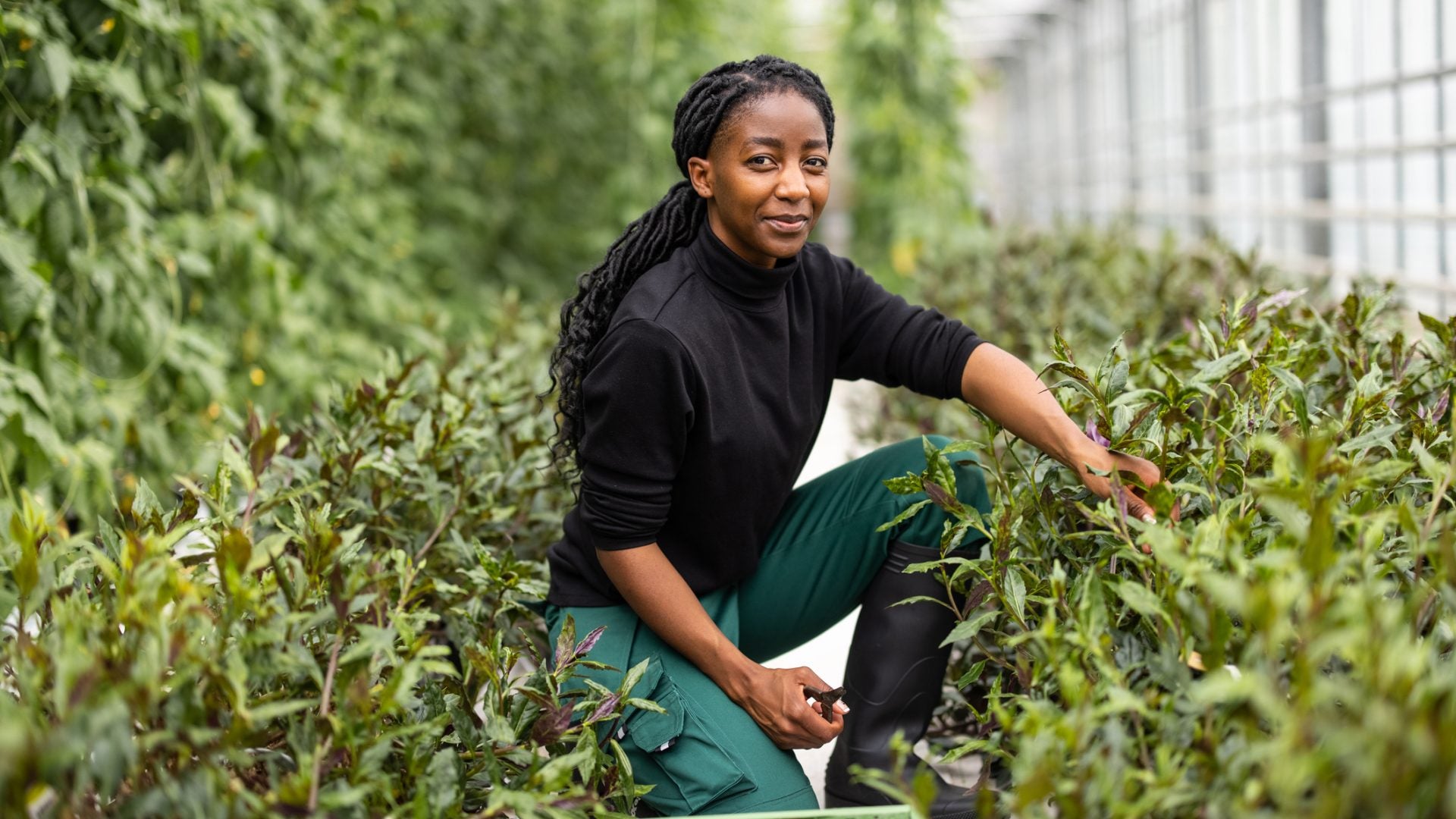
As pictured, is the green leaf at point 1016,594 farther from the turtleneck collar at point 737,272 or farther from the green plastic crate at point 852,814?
the turtleneck collar at point 737,272

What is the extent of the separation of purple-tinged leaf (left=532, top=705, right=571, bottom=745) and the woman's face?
0.68 m

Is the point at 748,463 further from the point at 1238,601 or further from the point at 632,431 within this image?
the point at 1238,601

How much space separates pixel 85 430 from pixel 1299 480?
2393 mm

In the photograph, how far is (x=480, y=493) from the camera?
83.4 inches

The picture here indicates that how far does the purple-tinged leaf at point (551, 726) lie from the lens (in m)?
1.41

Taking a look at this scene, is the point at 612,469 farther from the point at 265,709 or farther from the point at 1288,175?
the point at 1288,175

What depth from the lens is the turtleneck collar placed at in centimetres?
177

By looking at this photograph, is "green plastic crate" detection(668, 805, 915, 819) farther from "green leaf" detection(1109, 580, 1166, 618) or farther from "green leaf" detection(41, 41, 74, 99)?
"green leaf" detection(41, 41, 74, 99)

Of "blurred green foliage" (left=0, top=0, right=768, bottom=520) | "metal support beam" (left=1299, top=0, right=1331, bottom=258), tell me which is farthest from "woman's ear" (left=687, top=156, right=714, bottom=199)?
"metal support beam" (left=1299, top=0, right=1331, bottom=258)

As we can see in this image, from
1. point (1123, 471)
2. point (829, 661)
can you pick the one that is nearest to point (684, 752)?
point (1123, 471)

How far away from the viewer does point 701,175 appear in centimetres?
180

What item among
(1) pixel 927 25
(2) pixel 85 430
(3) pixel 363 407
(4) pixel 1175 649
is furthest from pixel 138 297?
(1) pixel 927 25

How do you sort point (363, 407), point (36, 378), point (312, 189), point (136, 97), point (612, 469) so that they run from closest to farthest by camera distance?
point (612, 469)
point (363, 407)
point (36, 378)
point (136, 97)
point (312, 189)

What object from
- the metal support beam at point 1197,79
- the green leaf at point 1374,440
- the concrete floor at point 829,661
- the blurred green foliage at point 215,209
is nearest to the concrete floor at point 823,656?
the concrete floor at point 829,661
